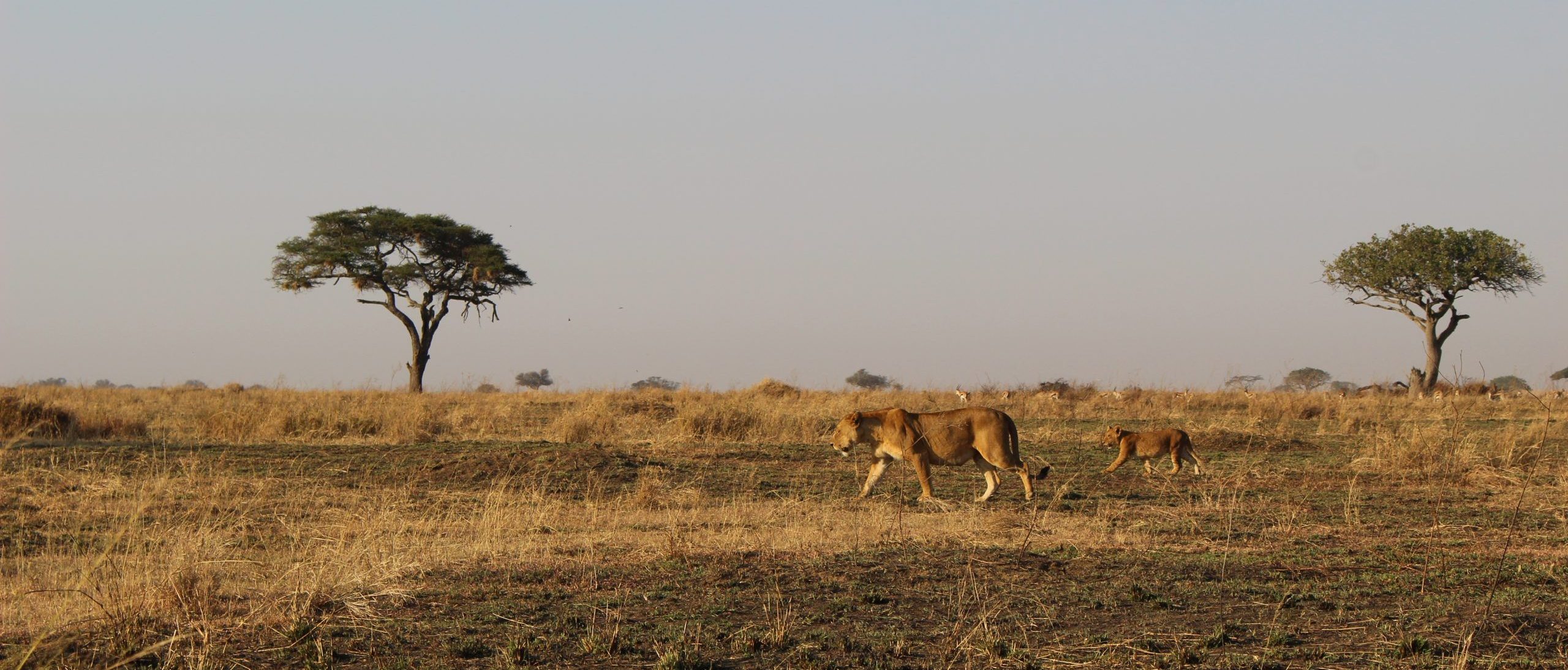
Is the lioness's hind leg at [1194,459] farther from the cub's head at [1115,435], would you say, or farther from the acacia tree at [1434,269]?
Answer: the acacia tree at [1434,269]

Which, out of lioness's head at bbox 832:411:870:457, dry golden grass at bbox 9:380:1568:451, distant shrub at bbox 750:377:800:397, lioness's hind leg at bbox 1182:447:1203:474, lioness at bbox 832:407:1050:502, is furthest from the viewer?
distant shrub at bbox 750:377:800:397

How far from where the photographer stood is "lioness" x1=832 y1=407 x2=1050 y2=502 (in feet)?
40.2

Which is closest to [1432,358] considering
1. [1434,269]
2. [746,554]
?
[1434,269]

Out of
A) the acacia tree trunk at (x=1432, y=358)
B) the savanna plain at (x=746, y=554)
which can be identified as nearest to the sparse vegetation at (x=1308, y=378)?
the acacia tree trunk at (x=1432, y=358)

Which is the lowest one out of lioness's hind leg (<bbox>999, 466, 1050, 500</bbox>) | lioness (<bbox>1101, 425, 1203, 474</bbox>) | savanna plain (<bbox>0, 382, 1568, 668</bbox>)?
savanna plain (<bbox>0, 382, 1568, 668</bbox>)

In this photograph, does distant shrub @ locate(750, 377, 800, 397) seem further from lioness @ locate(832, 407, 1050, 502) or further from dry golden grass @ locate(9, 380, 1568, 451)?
lioness @ locate(832, 407, 1050, 502)

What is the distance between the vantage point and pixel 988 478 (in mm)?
12258

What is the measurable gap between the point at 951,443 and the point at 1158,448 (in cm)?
349

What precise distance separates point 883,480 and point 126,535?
7333 mm

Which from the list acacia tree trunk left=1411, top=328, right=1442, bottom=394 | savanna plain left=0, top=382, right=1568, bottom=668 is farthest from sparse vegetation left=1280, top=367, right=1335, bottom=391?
savanna plain left=0, top=382, right=1568, bottom=668

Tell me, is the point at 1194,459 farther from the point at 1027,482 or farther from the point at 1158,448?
the point at 1027,482

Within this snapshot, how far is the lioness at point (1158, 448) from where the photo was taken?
1454 cm

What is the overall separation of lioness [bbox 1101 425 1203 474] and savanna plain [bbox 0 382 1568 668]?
0.23m

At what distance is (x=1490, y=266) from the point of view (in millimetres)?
36688
